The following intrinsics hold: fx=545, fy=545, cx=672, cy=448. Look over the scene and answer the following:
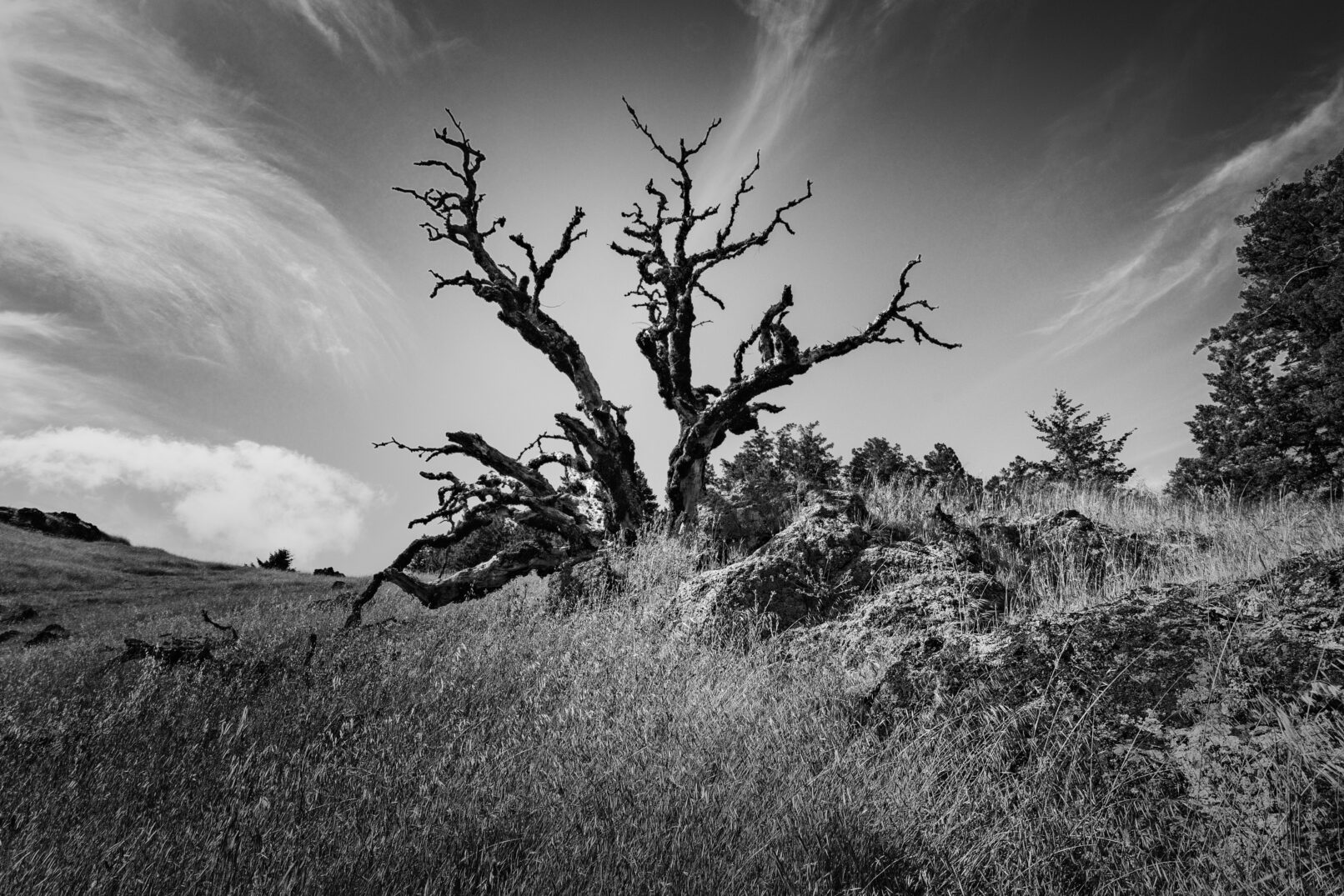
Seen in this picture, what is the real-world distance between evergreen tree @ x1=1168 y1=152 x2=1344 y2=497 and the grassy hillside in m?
22.9

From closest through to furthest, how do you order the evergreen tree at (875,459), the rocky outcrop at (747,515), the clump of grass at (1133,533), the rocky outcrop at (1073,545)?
the clump of grass at (1133,533)
the rocky outcrop at (1073,545)
the rocky outcrop at (747,515)
the evergreen tree at (875,459)

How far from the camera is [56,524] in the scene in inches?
1406

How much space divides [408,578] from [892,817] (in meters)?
7.65

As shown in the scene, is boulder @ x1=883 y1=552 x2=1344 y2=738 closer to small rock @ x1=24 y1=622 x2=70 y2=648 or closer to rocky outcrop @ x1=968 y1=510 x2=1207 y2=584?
rocky outcrop @ x1=968 y1=510 x2=1207 y2=584

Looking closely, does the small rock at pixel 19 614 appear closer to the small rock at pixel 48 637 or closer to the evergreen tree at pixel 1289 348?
the small rock at pixel 48 637

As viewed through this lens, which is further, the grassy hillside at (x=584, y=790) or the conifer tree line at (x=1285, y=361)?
the conifer tree line at (x=1285, y=361)

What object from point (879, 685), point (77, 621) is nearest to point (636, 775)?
point (879, 685)

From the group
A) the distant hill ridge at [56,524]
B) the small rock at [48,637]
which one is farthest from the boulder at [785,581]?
the distant hill ridge at [56,524]

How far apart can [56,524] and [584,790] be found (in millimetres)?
52153

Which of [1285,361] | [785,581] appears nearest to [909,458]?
[1285,361]

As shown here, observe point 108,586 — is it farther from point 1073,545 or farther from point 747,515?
point 1073,545

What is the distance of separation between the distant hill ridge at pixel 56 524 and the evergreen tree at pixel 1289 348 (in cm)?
5928

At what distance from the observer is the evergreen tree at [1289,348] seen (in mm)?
20359

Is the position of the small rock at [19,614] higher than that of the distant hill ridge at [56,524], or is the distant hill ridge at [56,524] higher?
the distant hill ridge at [56,524]
